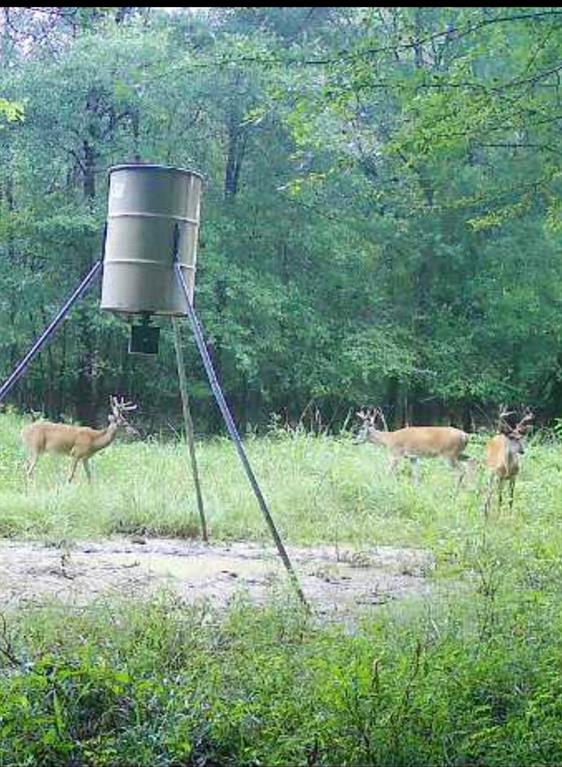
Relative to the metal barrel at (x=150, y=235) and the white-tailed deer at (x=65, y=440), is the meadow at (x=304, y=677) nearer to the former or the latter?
the metal barrel at (x=150, y=235)

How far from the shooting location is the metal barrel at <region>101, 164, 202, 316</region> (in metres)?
5.65

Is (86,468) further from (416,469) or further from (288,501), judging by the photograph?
(416,469)

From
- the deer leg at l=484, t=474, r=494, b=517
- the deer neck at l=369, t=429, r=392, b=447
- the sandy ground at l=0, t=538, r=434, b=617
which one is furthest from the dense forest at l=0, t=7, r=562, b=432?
the sandy ground at l=0, t=538, r=434, b=617

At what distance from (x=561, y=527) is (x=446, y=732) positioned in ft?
12.8

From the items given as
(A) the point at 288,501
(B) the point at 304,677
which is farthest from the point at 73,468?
(B) the point at 304,677

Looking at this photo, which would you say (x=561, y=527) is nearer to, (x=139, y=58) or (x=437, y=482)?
(x=437, y=482)

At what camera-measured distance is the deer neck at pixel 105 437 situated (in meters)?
10.2

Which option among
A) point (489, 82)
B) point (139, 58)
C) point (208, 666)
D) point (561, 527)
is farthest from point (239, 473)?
point (139, 58)

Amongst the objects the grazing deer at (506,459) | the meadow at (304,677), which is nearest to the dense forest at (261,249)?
the grazing deer at (506,459)

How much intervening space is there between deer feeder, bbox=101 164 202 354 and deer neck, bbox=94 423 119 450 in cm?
454

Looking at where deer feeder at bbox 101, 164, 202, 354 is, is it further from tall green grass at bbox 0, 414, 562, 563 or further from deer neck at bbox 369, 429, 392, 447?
deer neck at bbox 369, 429, 392, 447

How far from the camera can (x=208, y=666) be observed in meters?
3.32

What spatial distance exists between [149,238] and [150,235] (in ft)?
0.06

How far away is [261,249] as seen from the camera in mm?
18016
